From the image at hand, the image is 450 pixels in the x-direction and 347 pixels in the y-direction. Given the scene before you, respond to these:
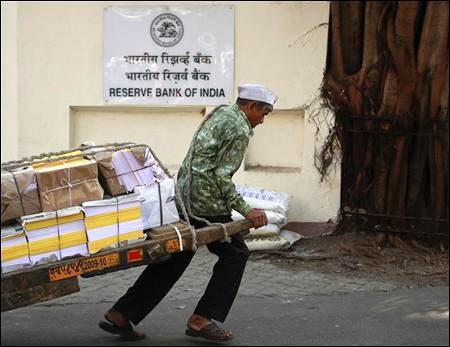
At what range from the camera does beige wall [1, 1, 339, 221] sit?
293 inches

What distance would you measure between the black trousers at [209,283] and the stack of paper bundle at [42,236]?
2.41 ft

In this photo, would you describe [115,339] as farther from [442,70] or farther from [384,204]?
[442,70]

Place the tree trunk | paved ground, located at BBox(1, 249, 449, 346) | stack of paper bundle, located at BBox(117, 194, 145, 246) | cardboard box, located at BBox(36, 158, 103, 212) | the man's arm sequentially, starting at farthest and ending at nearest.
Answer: the tree trunk < paved ground, located at BBox(1, 249, 449, 346) < the man's arm < stack of paper bundle, located at BBox(117, 194, 145, 246) < cardboard box, located at BBox(36, 158, 103, 212)

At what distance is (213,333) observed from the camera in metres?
4.50

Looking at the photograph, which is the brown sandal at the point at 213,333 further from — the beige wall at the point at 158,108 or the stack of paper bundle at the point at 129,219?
the beige wall at the point at 158,108

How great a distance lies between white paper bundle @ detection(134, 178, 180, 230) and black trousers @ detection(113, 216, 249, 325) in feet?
0.76

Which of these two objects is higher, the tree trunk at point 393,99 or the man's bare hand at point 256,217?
the tree trunk at point 393,99

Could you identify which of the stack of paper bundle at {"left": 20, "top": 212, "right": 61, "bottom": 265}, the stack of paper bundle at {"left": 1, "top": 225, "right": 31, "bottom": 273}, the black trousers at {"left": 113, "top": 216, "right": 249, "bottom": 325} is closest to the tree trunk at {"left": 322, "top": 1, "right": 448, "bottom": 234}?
the black trousers at {"left": 113, "top": 216, "right": 249, "bottom": 325}

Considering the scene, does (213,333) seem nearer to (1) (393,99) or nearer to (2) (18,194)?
(2) (18,194)

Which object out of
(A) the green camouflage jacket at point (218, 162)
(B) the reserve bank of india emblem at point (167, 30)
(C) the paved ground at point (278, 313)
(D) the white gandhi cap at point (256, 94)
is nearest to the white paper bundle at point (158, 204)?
(A) the green camouflage jacket at point (218, 162)

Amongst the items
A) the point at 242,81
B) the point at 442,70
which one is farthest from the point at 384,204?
the point at 242,81

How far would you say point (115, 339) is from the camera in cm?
464

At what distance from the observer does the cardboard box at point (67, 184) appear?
3.91 meters

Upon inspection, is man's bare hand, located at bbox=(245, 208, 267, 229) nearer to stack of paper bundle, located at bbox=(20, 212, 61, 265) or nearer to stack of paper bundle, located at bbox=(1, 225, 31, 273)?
stack of paper bundle, located at bbox=(20, 212, 61, 265)
